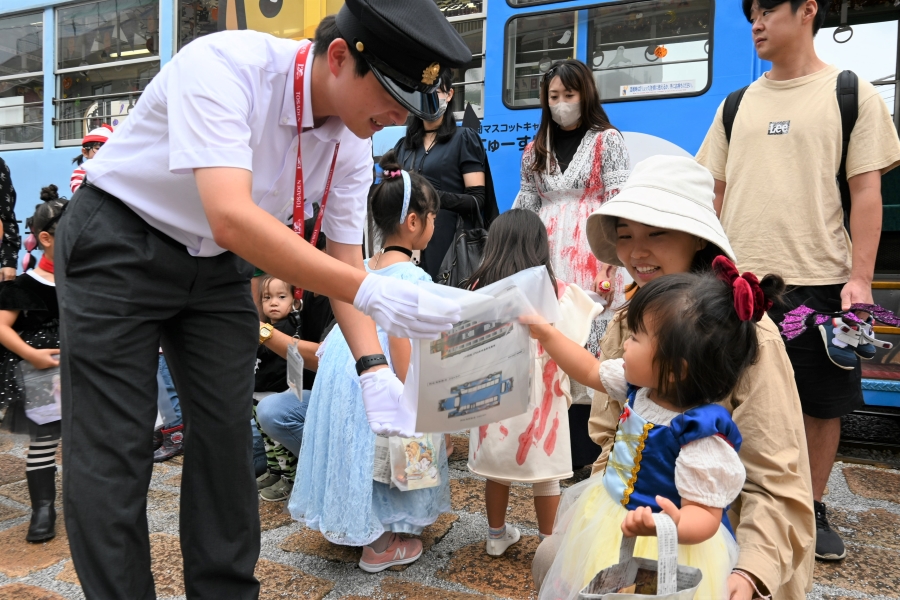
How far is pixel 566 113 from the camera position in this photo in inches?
139

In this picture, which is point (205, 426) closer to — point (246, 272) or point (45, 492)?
point (246, 272)

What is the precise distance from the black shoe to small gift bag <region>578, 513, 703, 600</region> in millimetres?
1660

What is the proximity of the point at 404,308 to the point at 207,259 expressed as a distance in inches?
24.9

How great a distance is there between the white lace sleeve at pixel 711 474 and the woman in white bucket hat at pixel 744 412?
0.12 meters

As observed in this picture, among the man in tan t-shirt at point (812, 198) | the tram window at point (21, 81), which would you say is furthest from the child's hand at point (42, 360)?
the tram window at point (21, 81)

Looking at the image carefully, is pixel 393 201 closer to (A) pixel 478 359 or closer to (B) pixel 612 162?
(B) pixel 612 162

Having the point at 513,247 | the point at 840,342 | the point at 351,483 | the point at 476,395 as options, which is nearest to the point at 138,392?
the point at 476,395

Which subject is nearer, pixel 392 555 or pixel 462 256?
pixel 392 555

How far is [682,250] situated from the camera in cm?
177

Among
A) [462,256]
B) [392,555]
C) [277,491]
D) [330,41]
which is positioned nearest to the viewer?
[330,41]

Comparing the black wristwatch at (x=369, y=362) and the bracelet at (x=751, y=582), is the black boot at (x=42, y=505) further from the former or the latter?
the bracelet at (x=751, y=582)

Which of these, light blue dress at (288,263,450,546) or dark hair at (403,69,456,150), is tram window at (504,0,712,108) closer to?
dark hair at (403,69,456,150)

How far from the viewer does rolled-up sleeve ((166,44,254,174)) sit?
1.39m

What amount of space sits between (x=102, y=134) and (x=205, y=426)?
13.1 ft
